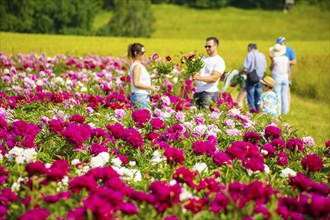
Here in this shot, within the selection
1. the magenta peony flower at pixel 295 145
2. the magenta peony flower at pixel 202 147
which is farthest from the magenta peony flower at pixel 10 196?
the magenta peony flower at pixel 295 145

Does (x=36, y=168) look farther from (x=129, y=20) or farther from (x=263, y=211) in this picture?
(x=129, y=20)

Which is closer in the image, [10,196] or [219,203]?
[219,203]

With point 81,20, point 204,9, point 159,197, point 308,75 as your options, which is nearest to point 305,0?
point 204,9

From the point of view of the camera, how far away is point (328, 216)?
2.28 m

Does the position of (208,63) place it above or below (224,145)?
above

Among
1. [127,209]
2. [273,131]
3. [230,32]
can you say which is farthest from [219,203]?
[230,32]

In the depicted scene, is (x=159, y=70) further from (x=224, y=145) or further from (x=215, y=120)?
(x=224, y=145)

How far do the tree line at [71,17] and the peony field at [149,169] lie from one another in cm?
4435

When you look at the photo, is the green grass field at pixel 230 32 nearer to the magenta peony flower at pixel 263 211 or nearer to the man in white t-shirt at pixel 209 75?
the man in white t-shirt at pixel 209 75

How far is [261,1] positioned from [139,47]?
69041 mm

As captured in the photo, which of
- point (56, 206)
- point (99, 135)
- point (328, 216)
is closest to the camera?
point (328, 216)

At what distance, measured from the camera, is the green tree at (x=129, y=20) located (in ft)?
161

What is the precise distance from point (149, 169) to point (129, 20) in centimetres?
4742

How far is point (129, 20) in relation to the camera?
1948 inches
